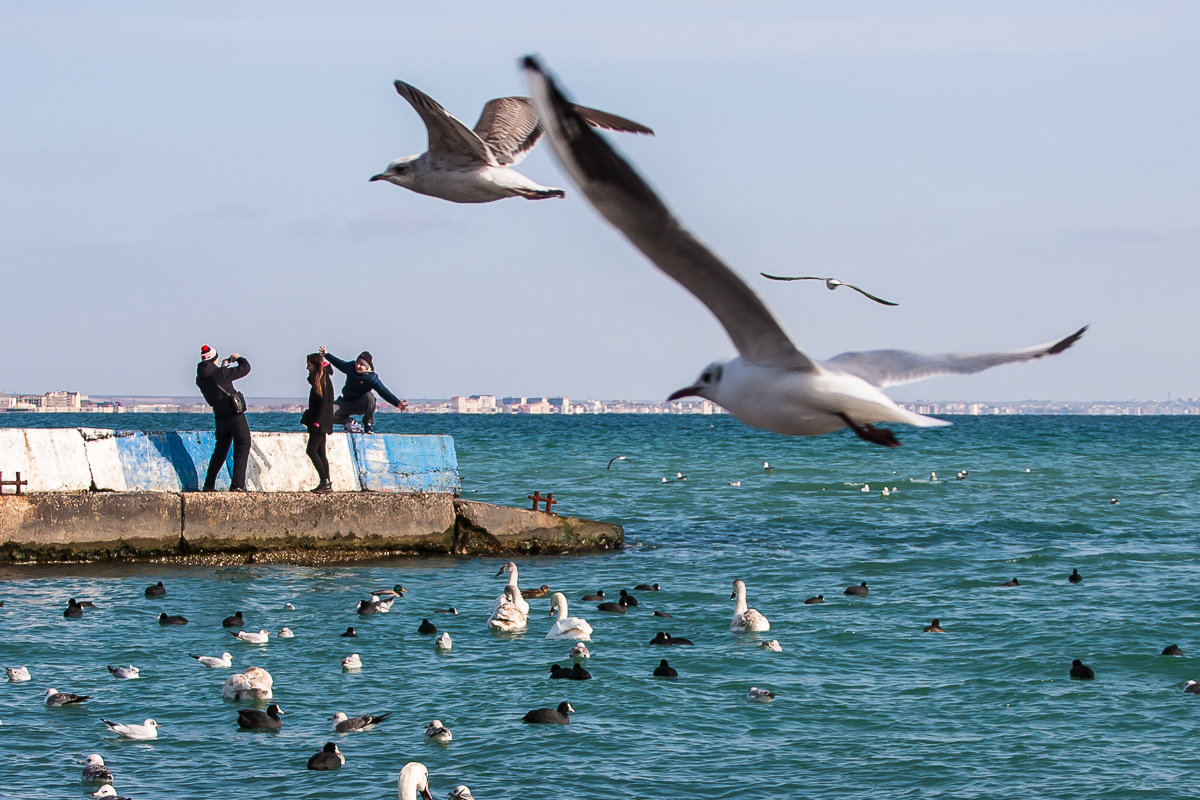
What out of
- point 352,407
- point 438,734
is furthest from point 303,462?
point 438,734

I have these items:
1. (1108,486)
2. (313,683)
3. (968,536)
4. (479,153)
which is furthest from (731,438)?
(479,153)

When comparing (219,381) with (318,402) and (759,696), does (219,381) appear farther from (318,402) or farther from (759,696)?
(759,696)

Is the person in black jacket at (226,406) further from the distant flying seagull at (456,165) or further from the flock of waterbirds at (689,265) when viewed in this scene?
the distant flying seagull at (456,165)

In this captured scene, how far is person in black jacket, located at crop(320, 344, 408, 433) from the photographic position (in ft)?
76.6

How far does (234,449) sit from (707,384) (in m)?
18.2

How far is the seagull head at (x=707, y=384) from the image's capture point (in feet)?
15.5

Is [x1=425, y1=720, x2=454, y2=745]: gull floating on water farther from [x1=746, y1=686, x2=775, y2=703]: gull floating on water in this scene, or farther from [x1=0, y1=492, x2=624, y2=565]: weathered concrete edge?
[x1=0, y1=492, x2=624, y2=565]: weathered concrete edge

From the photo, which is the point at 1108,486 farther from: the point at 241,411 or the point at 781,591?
the point at 241,411

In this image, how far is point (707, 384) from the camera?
4.89 m

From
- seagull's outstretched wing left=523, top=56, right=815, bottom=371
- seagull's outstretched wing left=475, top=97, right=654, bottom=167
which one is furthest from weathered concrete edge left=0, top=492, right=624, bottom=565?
seagull's outstretched wing left=523, top=56, right=815, bottom=371

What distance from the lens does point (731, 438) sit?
336ft

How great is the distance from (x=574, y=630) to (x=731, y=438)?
277 ft

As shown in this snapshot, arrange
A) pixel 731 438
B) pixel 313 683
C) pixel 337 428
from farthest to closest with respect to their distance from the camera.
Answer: pixel 731 438, pixel 337 428, pixel 313 683

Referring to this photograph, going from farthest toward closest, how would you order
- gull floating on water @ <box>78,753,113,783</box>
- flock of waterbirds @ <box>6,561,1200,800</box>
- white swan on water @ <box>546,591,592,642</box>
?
1. white swan on water @ <box>546,591,592,642</box>
2. flock of waterbirds @ <box>6,561,1200,800</box>
3. gull floating on water @ <box>78,753,113,783</box>
